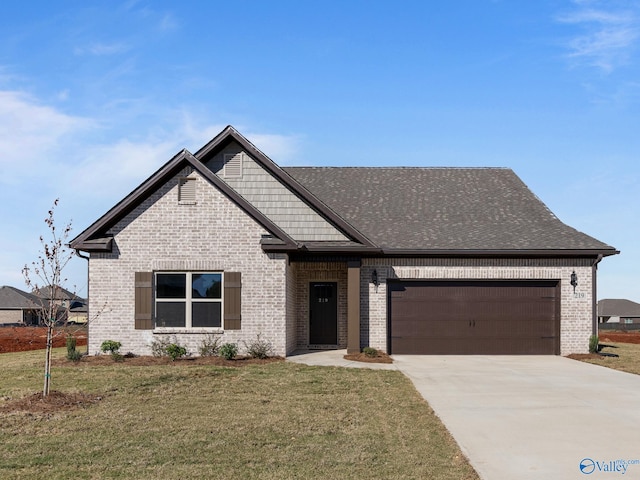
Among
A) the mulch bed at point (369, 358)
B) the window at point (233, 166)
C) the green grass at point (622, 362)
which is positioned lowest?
the green grass at point (622, 362)

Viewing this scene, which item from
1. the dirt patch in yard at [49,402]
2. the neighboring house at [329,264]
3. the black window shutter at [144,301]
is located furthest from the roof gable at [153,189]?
the dirt patch in yard at [49,402]

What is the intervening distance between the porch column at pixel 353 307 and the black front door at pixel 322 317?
6.25 feet

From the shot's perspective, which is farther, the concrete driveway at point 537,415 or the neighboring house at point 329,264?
the neighboring house at point 329,264

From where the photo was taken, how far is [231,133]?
60.7ft

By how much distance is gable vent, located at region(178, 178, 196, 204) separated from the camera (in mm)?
17000

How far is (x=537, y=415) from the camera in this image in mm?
9922

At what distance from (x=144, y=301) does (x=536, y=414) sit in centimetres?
1050

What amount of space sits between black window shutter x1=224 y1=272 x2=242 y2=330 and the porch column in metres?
3.25

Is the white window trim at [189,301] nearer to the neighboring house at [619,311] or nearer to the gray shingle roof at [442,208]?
the gray shingle roof at [442,208]

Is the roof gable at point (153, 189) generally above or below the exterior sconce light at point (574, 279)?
above

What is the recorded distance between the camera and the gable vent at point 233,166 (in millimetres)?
18906

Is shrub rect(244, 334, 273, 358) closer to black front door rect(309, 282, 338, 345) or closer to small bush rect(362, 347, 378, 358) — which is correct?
small bush rect(362, 347, 378, 358)

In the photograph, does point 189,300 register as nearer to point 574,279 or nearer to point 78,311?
point 574,279

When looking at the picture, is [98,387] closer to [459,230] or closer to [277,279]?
[277,279]
